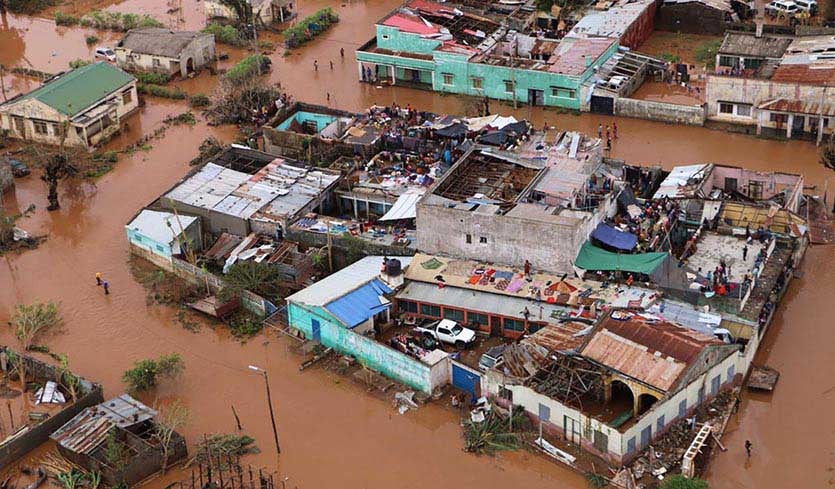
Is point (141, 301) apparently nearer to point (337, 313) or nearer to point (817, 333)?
point (337, 313)

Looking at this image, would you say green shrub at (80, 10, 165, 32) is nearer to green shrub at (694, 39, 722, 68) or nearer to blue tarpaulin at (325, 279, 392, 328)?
green shrub at (694, 39, 722, 68)

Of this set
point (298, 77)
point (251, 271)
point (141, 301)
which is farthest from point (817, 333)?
point (298, 77)

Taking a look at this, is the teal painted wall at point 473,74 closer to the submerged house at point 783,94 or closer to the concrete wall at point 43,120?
the submerged house at point 783,94

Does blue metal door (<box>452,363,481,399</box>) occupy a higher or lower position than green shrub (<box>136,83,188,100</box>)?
lower

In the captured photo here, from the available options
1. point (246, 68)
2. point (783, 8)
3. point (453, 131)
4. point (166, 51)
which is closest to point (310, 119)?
point (453, 131)

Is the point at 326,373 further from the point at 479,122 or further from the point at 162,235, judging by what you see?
the point at 479,122

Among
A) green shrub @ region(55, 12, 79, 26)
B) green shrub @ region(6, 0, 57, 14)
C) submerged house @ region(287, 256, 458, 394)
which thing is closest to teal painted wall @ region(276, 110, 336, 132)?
submerged house @ region(287, 256, 458, 394)
